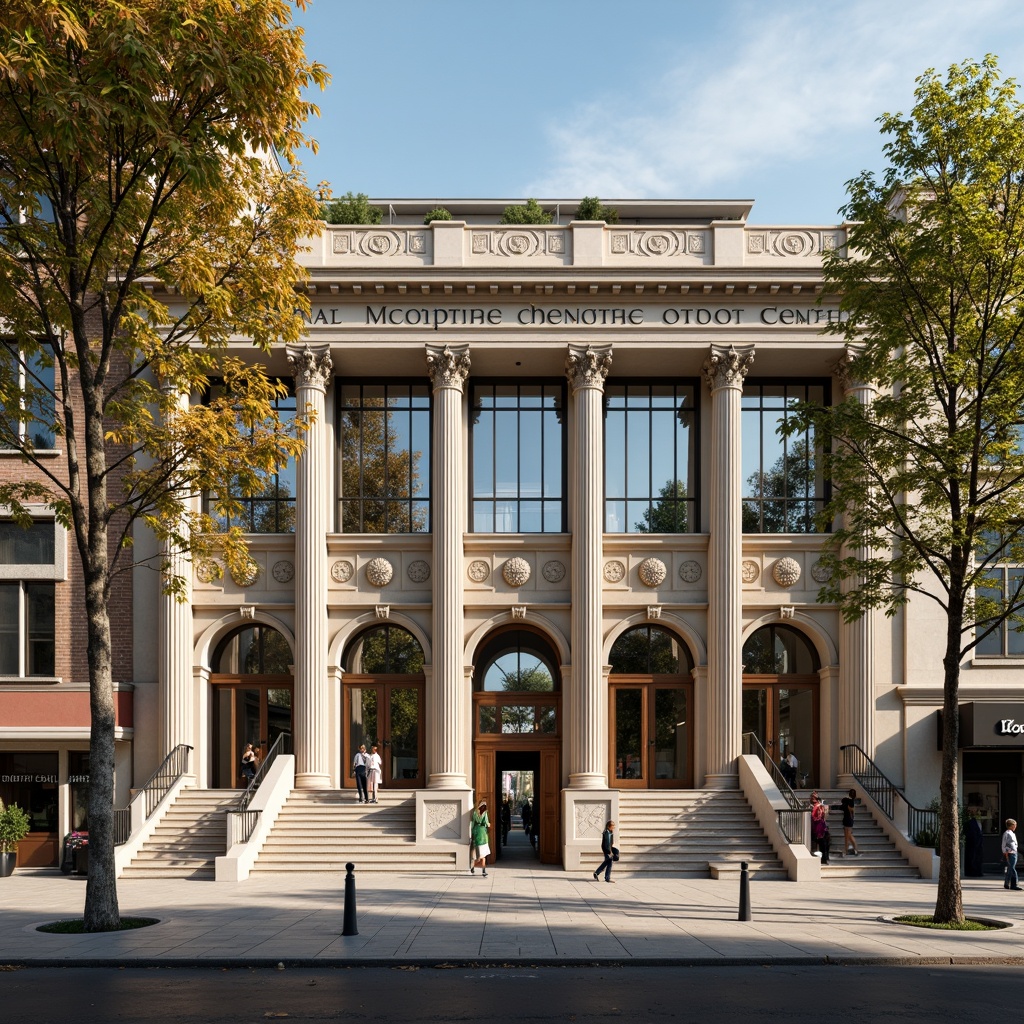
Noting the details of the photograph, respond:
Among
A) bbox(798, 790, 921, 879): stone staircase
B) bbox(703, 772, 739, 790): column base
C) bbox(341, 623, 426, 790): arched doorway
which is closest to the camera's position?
bbox(798, 790, 921, 879): stone staircase

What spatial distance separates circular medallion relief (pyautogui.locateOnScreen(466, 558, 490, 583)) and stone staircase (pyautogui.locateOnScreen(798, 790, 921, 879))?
995 centimetres

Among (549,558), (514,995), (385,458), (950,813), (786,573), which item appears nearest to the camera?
(514,995)

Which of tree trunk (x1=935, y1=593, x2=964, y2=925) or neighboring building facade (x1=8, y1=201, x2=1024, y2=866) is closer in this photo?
tree trunk (x1=935, y1=593, x2=964, y2=925)

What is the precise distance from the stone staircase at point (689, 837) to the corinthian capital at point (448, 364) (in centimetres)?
1145

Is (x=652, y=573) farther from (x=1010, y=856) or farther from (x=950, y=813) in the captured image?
(x=950, y=813)

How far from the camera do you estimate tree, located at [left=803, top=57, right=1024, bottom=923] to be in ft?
56.4

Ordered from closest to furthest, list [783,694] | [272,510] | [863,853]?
[863,853] → [783,694] → [272,510]

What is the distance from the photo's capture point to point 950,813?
1739 centimetres

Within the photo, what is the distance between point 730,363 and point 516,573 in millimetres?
7883

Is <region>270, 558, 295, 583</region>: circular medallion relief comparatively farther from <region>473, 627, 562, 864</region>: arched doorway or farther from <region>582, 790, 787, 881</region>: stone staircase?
<region>582, 790, 787, 881</region>: stone staircase

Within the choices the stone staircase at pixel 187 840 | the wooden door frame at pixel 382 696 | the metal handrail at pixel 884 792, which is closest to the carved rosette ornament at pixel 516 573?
the wooden door frame at pixel 382 696

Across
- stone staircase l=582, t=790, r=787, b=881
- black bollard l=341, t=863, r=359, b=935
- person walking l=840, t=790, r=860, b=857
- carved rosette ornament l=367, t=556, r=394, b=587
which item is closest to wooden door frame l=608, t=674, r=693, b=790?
stone staircase l=582, t=790, r=787, b=881

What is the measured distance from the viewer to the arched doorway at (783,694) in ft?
99.8

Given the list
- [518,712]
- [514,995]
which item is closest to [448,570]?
[518,712]
